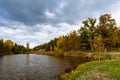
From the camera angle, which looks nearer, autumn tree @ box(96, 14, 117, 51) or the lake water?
the lake water

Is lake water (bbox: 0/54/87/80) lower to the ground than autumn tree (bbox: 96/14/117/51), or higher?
lower

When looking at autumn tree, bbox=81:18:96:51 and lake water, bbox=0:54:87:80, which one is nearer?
lake water, bbox=0:54:87:80

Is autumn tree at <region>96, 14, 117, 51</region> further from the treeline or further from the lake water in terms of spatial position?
the lake water

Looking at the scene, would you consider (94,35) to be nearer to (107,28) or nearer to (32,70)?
(107,28)

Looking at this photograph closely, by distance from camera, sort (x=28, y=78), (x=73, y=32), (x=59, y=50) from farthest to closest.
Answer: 1. (x=59, y=50)
2. (x=73, y=32)
3. (x=28, y=78)

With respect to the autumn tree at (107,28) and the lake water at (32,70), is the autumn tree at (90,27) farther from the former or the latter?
the lake water at (32,70)

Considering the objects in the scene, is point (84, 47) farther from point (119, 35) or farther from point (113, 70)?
point (113, 70)

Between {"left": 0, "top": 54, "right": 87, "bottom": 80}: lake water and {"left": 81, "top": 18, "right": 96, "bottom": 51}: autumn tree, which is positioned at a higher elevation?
{"left": 81, "top": 18, "right": 96, "bottom": 51}: autumn tree

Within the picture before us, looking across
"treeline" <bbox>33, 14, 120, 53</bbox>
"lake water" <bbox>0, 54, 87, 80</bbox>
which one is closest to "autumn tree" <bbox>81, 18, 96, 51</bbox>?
"treeline" <bbox>33, 14, 120, 53</bbox>

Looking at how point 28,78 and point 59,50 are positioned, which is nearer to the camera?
point 28,78

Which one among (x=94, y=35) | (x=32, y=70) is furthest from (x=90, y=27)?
(x=32, y=70)

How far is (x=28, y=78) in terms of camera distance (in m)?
32.4

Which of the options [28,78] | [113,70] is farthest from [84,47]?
[113,70]

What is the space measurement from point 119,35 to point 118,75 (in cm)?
9114
